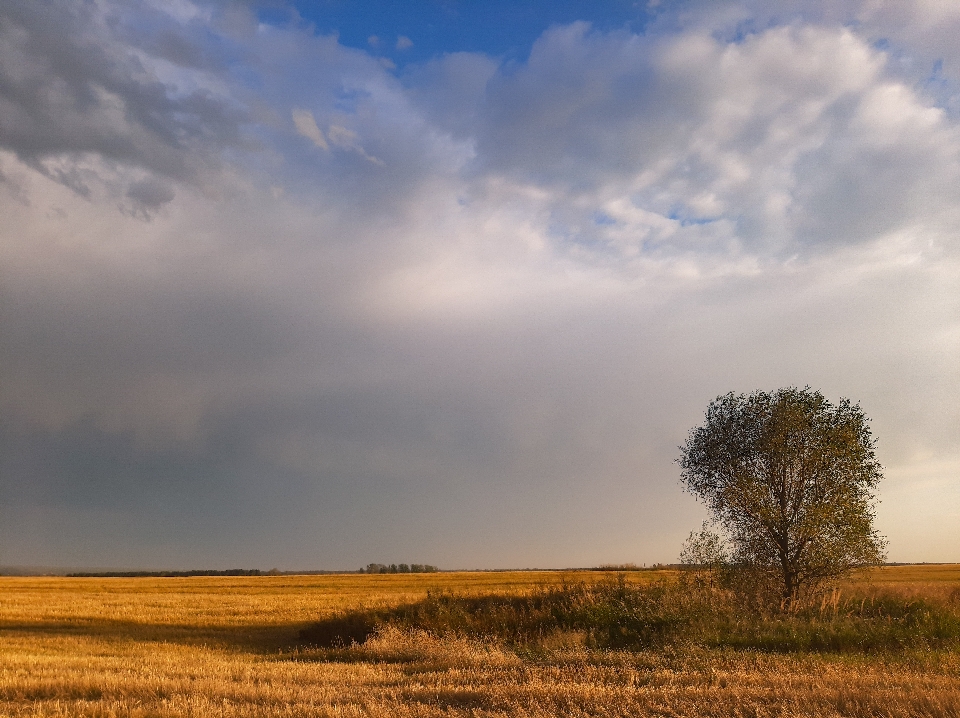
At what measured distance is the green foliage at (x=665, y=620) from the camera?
66.0ft

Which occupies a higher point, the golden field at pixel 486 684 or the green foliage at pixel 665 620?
the green foliage at pixel 665 620

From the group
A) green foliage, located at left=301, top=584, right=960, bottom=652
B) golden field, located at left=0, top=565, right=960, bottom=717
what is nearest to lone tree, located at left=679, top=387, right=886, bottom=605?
green foliage, located at left=301, top=584, right=960, bottom=652

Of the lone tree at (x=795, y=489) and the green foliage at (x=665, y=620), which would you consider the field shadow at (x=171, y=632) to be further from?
the lone tree at (x=795, y=489)

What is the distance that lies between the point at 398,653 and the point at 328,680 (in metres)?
4.99

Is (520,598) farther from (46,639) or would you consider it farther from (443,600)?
(46,639)

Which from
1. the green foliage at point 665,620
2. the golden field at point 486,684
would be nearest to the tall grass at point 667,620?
the green foliage at point 665,620

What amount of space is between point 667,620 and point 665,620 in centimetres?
6

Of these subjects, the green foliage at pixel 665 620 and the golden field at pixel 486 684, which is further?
the green foliage at pixel 665 620

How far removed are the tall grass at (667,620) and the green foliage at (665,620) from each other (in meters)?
0.04

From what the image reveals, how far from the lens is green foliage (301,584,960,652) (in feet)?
66.0

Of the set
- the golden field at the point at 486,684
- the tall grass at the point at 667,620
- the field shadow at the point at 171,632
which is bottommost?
the field shadow at the point at 171,632

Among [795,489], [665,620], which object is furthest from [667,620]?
[795,489]

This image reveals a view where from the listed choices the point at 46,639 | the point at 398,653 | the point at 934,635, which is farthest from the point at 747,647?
the point at 46,639

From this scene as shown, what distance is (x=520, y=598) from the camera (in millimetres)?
27438
